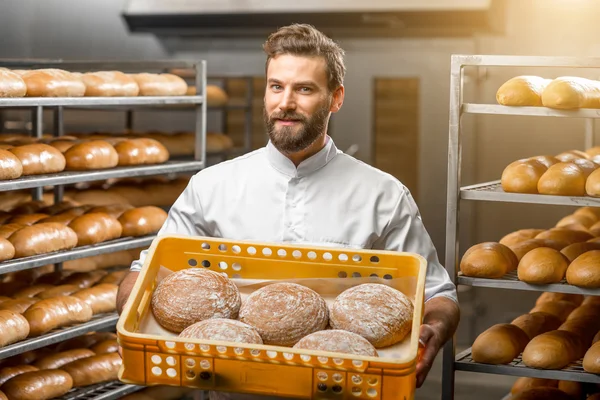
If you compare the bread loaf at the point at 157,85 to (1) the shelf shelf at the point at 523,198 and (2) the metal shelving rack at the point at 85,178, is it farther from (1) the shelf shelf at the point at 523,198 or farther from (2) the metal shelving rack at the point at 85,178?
(1) the shelf shelf at the point at 523,198

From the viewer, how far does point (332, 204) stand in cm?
221

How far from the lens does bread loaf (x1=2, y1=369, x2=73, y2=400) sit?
313 centimetres

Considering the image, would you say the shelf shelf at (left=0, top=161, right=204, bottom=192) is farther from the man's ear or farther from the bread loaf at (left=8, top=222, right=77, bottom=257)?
the man's ear

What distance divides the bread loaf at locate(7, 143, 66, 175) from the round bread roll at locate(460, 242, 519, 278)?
162 cm

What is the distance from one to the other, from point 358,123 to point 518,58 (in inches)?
106

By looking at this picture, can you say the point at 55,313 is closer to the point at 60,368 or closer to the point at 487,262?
the point at 60,368

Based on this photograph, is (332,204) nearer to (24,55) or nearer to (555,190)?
(555,190)

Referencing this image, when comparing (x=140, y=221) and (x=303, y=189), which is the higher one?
(x=303, y=189)

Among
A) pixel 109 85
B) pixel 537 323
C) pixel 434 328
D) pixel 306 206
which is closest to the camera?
pixel 434 328

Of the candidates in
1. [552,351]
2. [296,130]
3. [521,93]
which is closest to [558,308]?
[552,351]

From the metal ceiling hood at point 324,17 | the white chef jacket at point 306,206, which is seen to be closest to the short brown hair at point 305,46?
the white chef jacket at point 306,206

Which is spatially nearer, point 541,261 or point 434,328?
point 434,328

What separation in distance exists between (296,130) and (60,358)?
1.88 metres

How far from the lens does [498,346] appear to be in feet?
9.24
